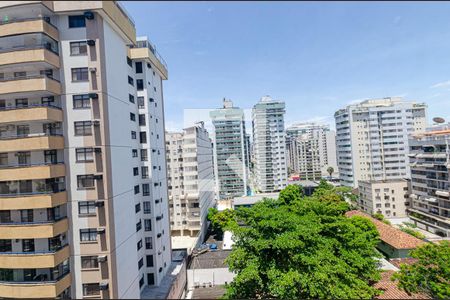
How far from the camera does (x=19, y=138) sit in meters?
3.89

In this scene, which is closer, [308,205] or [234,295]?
[234,295]

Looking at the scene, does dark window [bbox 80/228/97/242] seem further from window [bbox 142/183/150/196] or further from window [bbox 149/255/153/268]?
window [bbox 149/255/153/268]

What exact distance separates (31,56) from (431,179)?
17.2 m

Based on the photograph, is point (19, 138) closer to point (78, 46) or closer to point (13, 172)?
point (13, 172)

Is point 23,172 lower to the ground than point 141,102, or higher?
lower

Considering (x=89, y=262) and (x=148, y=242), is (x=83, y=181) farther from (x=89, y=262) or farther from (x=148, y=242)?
(x=148, y=242)

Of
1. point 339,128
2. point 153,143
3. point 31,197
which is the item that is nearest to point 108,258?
point 31,197

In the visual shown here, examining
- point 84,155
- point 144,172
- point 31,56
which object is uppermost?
point 31,56

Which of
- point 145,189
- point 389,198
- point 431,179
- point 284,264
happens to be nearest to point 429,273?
point 284,264

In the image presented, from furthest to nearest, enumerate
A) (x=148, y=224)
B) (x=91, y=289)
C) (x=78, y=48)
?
1. (x=148, y=224)
2. (x=91, y=289)
3. (x=78, y=48)

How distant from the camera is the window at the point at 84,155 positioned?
396 cm

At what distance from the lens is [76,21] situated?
159 inches

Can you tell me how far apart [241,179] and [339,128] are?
32.9 ft

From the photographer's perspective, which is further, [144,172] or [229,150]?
[229,150]
